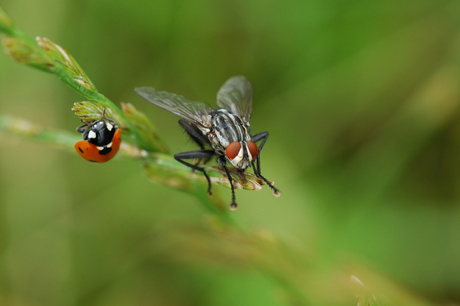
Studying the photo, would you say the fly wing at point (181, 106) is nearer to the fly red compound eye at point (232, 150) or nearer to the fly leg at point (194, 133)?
the fly leg at point (194, 133)

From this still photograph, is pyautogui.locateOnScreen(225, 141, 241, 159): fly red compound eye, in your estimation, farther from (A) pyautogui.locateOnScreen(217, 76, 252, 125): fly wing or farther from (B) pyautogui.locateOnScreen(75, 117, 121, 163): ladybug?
(A) pyautogui.locateOnScreen(217, 76, 252, 125): fly wing

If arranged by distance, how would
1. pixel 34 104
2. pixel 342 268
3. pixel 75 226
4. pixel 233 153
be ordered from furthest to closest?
pixel 34 104, pixel 75 226, pixel 342 268, pixel 233 153

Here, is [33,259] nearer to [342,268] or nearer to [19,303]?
[19,303]

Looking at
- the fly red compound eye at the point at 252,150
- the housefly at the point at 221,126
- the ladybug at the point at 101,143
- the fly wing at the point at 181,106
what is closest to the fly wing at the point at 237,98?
the housefly at the point at 221,126

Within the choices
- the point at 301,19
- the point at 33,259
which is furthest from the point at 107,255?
the point at 301,19

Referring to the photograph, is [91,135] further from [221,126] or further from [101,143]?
[221,126]

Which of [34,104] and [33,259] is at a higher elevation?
[34,104]

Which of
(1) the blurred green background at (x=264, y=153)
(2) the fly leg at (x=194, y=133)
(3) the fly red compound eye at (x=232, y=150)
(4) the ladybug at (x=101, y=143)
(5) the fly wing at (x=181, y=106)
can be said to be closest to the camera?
(4) the ladybug at (x=101, y=143)
